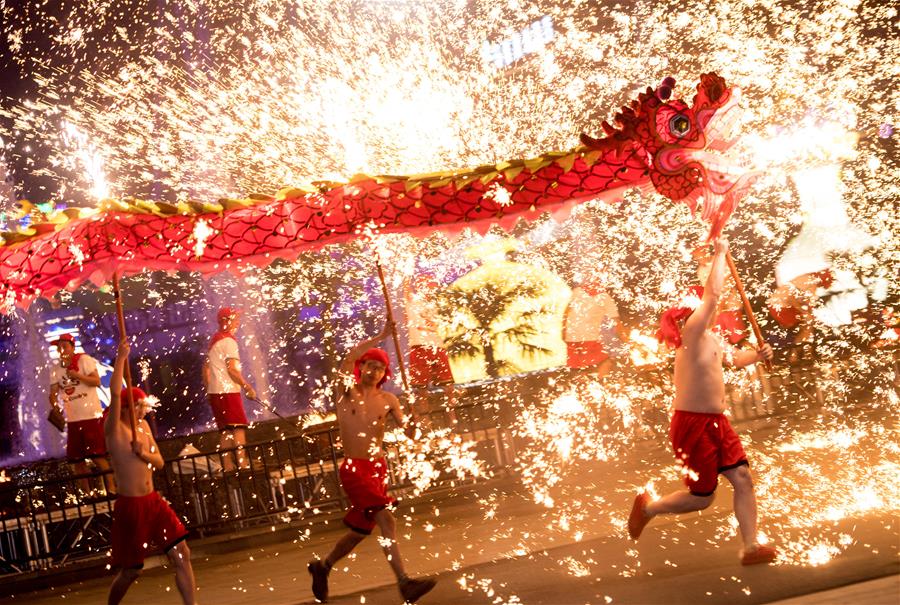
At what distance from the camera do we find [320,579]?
6422mm

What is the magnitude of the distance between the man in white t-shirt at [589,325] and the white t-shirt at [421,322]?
2548mm

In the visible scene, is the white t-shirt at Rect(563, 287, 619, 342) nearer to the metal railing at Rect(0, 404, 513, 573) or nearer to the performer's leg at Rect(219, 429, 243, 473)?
the metal railing at Rect(0, 404, 513, 573)

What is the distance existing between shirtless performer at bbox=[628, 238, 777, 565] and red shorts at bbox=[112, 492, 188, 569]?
3145mm

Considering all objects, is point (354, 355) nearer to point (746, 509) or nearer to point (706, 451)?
point (706, 451)

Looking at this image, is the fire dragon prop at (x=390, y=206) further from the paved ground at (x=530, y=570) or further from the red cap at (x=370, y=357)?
the paved ground at (x=530, y=570)

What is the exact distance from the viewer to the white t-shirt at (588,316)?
18297 millimetres

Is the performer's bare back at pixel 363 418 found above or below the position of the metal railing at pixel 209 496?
above

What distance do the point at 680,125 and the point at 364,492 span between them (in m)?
3.14

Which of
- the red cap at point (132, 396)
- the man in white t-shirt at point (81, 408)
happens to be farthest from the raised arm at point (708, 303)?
the man in white t-shirt at point (81, 408)

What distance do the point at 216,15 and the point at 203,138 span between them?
2.84 metres

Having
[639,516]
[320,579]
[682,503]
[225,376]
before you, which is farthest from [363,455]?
[225,376]

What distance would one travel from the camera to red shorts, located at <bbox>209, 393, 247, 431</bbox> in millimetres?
10874

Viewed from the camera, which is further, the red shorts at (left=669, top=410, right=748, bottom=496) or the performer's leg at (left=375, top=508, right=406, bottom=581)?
the performer's leg at (left=375, top=508, right=406, bottom=581)

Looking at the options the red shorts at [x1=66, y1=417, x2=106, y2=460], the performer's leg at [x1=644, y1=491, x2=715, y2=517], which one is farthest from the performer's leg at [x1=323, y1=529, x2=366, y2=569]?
the red shorts at [x1=66, y1=417, x2=106, y2=460]
